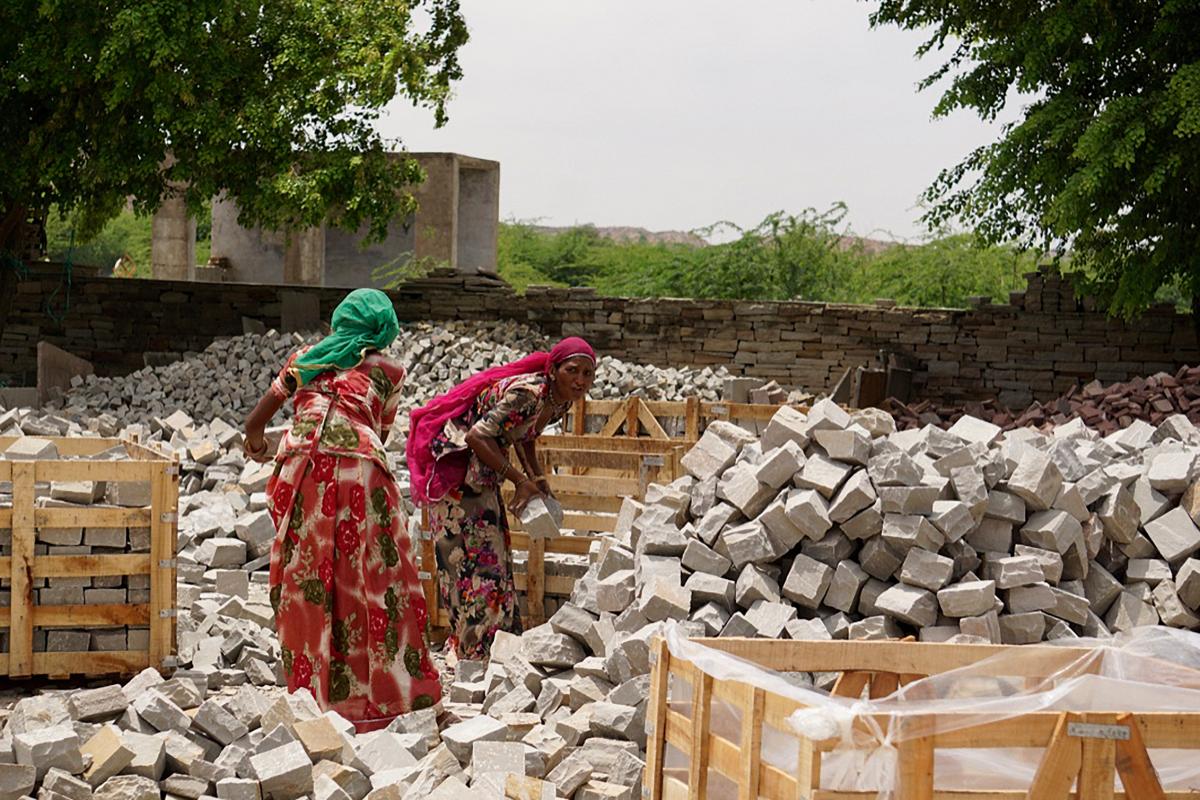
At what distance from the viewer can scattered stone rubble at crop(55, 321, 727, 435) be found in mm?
14344

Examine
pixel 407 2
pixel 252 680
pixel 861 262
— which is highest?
pixel 407 2

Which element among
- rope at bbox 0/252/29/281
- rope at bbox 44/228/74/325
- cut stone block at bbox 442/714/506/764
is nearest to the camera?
cut stone block at bbox 442/714/506/764

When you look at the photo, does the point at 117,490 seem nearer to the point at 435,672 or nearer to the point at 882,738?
the point at 435,672

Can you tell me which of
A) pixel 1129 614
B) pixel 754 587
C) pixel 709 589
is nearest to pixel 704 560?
pixel 709 589

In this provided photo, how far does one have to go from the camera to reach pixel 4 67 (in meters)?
14.3

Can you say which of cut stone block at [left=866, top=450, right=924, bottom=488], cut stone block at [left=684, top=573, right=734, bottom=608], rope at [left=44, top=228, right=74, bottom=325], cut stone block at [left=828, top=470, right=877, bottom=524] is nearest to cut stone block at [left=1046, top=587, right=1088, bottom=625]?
cut stone block at [left=866, top=450, right=924, bottom=488]

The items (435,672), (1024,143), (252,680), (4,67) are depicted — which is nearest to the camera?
(435,672)

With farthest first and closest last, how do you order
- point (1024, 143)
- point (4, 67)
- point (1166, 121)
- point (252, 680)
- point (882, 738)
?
point (4, 67)
point (1024, 143)
point (1166, 121)
point (252, 680)
point (882, 738)

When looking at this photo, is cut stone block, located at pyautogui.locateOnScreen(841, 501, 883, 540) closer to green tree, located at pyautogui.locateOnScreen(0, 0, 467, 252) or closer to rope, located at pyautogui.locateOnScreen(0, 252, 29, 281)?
green tree, located at pyautogui.locateOnScreen(0, 0, 467, 252)

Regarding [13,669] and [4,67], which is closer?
[13,669]

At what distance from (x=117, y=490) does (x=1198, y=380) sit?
9.60 meters

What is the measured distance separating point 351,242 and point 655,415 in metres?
17.5

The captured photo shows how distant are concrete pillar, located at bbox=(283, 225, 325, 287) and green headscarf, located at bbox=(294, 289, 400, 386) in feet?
62.7

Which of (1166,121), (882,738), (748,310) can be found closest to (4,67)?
(748,310)
